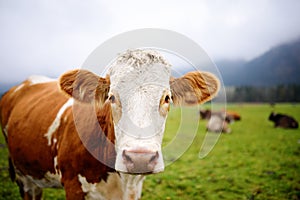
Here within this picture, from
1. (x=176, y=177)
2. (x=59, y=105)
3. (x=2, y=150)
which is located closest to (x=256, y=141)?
(x=176, y=177)

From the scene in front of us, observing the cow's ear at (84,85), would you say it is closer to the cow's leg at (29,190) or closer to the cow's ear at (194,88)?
the cow's ear at (194,88)

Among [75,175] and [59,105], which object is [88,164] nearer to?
[75,175]

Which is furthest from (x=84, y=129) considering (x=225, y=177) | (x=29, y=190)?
(x=225, y=177)

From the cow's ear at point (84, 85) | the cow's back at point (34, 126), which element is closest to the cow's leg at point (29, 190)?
the cow's back at point (34, 126)

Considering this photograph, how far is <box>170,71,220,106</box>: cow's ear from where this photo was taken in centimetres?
262

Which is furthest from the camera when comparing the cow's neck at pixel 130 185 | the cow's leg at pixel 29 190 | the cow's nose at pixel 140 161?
the cow's leg at pixel 29 190

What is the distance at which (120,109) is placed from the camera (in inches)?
81.9

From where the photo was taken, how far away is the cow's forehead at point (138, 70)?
2097 millimetres

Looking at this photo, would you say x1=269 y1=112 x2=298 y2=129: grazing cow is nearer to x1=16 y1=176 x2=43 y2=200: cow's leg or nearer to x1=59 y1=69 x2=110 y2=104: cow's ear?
x1=16 y1=176 x2=43 y2=200: cow's leg

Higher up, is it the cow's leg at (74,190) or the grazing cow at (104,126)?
the grazing cow at (104,126)

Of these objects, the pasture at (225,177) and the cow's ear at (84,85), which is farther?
the pasture at (225,177)

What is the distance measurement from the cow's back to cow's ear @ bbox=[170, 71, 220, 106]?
1941mm

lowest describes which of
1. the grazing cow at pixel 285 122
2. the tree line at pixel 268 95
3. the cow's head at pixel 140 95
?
the tree line at pixel 268 95

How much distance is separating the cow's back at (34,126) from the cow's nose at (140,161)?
69.9 inches
